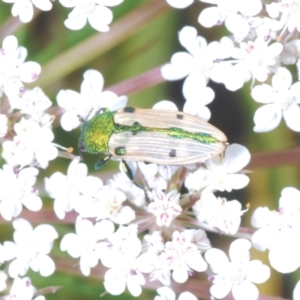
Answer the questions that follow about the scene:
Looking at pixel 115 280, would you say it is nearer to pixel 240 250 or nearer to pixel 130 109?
pixel 240 250

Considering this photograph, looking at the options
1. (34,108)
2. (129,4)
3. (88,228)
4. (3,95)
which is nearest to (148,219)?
(88,228)

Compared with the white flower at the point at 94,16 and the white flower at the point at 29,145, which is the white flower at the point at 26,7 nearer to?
the white flower at the point at 94,16

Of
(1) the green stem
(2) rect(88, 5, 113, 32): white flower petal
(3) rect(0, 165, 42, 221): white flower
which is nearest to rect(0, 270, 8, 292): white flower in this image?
(3) rect(0, 165, 42, 221): white flower

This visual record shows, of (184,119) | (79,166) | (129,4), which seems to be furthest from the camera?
(129,4)

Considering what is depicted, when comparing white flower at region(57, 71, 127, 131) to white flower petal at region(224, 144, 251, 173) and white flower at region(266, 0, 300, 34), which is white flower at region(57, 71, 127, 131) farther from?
white flower at region(266, 0, 300, 34)

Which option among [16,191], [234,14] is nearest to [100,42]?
[234,14]

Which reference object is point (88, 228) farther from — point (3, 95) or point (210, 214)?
point (3, 95)
